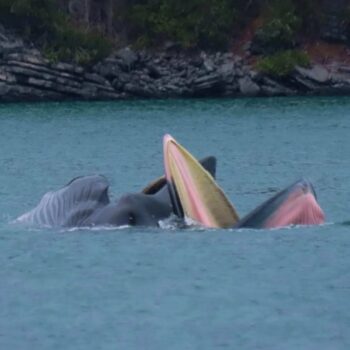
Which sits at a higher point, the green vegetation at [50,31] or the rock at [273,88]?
the green vegetation at [50,31]

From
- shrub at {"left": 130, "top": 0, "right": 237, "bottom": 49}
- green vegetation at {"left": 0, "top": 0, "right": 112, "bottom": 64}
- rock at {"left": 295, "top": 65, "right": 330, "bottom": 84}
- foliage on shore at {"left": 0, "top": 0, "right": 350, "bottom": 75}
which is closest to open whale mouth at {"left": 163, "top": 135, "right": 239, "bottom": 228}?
rock at {"left": 295, "top": 65, "right": 330, "bottom": 84}

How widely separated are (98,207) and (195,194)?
5.64ft

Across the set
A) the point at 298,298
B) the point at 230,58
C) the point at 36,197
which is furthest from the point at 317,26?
the point at 298,298

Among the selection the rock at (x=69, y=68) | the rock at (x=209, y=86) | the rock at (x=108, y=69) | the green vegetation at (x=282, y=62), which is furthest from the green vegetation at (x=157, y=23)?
the rock at (x=209, y=86)

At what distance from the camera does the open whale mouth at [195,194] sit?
1288 inches

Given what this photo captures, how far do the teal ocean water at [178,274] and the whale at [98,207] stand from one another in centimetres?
38

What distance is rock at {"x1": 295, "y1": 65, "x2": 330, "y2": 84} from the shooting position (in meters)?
84.4

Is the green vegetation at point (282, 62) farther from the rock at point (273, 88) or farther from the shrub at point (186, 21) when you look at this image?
the shrub at point (186, 21)

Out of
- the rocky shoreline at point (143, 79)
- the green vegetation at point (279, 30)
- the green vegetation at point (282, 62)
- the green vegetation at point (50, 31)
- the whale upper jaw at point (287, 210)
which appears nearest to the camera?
the whale upper jaw at point (287, 210)

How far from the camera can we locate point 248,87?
84.8 meters

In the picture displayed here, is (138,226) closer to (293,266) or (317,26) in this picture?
(293,266)

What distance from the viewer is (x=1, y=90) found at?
84562mm

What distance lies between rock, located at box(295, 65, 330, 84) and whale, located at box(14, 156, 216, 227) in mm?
49309

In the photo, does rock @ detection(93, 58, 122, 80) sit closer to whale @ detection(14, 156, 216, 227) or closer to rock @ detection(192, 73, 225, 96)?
rock @ detection(192, 73, 225, 96)
